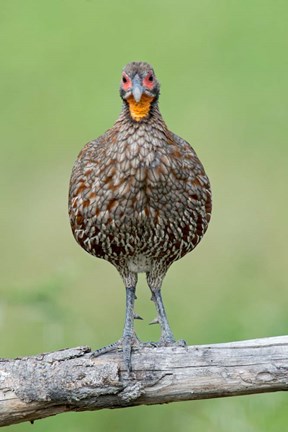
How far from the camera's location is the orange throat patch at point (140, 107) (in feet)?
28.3

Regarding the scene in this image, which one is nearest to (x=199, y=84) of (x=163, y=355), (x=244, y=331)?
(x=244, y=331)

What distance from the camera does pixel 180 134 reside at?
50.2ft

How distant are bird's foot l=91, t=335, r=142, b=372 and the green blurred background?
4.47 feet

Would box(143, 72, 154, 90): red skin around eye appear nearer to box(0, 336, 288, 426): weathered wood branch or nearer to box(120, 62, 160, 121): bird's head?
box(120, 62, 160, 121): bird's head

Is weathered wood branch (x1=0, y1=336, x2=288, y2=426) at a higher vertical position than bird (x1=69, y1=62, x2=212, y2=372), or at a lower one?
lower

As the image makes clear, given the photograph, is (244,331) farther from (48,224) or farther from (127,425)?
(48,224)

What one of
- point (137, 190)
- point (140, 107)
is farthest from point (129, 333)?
point (140, 107)

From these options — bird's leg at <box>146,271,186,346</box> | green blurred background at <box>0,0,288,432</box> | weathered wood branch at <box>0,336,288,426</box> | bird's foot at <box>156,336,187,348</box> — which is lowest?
weathered wood branch at <box>0,336,288,426</box>

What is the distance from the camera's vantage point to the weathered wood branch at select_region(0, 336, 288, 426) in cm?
808

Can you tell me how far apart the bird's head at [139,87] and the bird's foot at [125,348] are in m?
1.13

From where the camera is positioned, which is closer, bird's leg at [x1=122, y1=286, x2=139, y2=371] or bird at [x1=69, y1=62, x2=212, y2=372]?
bird's leg at [x1=122, y1=286, x2=139, y2=371]

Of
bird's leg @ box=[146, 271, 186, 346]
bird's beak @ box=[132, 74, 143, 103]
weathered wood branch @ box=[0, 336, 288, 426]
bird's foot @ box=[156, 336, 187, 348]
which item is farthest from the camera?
bird's leg @ box=[146, 271, 186, 346]

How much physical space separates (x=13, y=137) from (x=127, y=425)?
5.83 m

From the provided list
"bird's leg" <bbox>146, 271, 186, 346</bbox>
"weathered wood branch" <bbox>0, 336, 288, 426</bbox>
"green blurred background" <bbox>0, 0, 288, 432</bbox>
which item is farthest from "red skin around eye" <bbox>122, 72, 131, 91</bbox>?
"green blurred background" <bbox>0, 0, 288, 432</bbox>
